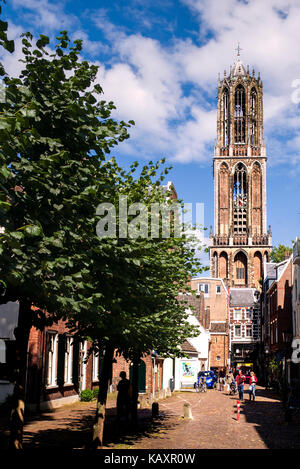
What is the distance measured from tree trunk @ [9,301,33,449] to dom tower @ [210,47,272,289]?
289ft

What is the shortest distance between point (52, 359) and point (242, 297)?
6784 centimetres

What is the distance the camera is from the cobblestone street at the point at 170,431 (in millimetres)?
14586

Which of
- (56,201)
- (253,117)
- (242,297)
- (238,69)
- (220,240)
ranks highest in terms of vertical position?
(238,69)

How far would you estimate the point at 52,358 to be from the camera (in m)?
23.4

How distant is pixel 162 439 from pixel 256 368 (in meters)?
71.7

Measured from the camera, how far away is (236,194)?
109 m

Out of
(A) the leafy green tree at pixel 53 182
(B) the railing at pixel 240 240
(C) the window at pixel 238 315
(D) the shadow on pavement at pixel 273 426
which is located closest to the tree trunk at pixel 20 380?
(A) the leafy green tree at pixel 53 182

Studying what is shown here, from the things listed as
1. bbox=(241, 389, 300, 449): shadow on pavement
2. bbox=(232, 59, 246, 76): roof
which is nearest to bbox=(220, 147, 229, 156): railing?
bbox=(232, 59, 246, 76): roof

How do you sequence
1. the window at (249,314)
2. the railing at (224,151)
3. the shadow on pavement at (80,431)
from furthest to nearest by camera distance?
1. the railing at (224,151)
2. the window at (249,314)
3. the shadow on pavement at (80,431)

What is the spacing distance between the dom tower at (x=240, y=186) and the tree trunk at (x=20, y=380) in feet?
289

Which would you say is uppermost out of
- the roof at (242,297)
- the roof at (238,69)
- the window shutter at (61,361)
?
the roof at (238,69)

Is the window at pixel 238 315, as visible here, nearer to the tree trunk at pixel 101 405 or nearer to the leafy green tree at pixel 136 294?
the leafy green tree at pixel 136 294

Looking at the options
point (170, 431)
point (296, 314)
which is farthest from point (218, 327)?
point (170, 431)

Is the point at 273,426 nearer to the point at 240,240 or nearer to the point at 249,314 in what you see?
the point at 249,314
